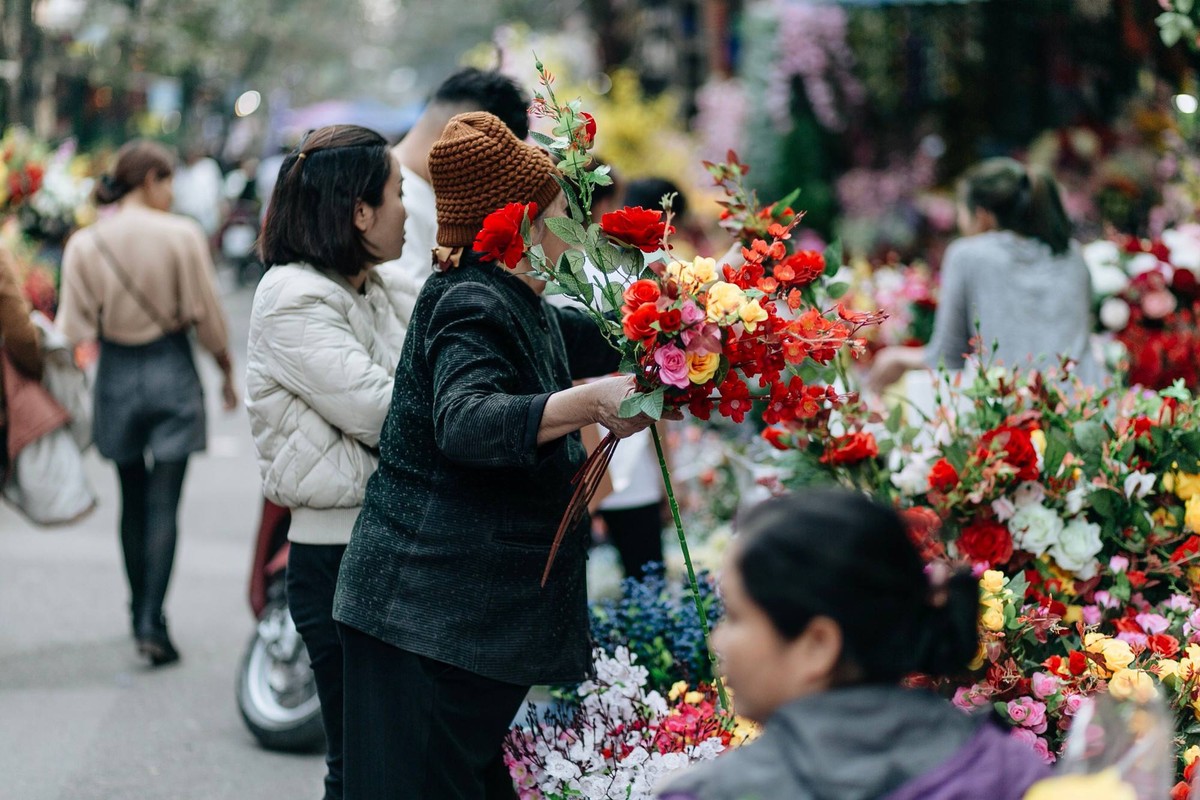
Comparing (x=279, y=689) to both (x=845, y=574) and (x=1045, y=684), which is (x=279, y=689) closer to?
(x=1045, y=684)

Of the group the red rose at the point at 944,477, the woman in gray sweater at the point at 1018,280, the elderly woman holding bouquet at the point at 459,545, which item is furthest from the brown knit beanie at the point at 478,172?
the woman in gray sweater at the point at 1018,280

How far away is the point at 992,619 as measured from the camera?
3.05 meters

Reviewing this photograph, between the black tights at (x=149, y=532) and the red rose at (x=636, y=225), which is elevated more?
the red rose at (x=636, y=225)

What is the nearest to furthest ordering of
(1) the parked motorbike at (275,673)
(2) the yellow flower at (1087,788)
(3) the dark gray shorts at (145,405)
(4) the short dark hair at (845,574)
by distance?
(2) the yellow flower at (1087,788) < (4) the short dark hair at (845,574) < (1) the parked motorbike at (275,673) < (3) the dark gray shorts at (145,405)

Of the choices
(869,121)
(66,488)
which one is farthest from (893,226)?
(66,488)

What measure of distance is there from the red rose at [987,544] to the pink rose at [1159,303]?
88.0 inches

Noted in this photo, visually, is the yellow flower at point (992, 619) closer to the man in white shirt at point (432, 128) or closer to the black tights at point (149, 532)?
the man in white shirt at point (432, 128)

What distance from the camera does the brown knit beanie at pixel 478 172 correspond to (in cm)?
259

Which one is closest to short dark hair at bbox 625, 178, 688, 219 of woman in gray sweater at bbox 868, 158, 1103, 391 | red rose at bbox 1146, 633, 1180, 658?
woman in gray sweater at bbox 868, 158, 1103, 391

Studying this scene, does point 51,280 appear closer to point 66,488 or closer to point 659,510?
point 66,488

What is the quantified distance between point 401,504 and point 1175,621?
194cm

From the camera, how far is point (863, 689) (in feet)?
5.79

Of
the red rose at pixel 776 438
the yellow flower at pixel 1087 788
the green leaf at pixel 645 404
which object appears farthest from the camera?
the red rose at pixel 776 438

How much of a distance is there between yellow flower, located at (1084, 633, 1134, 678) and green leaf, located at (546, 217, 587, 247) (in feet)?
4.82
